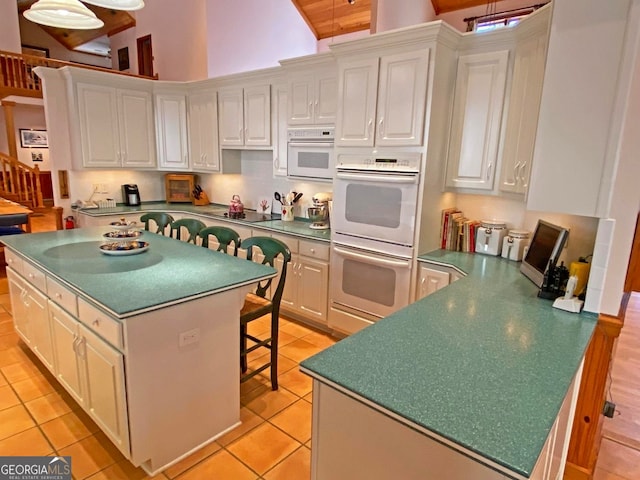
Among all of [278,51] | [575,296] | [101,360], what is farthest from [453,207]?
[278,51]

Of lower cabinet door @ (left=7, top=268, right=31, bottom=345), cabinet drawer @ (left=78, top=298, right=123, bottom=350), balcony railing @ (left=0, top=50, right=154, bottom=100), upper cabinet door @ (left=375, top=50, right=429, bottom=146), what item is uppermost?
balcony railing @ (left=0, top=50, right=154, bottom=100)

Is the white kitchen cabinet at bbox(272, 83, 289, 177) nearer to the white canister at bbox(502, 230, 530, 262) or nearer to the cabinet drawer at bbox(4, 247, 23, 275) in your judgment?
the white canister at bbox(502, 230, 530, 262)

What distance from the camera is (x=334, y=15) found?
649cm

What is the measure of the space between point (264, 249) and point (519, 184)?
1761mm

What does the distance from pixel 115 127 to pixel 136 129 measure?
0.25 meters

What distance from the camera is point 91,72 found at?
14.7 ft

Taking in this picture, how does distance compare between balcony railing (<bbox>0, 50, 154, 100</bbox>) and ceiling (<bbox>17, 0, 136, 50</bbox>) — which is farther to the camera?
ceiling (<bbox>17, 0, 136, 50</bbox>)

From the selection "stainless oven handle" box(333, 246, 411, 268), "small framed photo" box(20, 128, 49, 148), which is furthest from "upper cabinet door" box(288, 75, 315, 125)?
"small framed photo" box(20, 128, 49, 148)

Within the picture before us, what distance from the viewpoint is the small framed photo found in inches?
416

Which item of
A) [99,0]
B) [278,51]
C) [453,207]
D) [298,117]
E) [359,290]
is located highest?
[278,51]

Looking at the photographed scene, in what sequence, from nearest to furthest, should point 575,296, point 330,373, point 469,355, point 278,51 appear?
point 330,373
point 469,355
point 575,296
point 278,51

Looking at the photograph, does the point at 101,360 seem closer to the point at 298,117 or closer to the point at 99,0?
the point at 99,0

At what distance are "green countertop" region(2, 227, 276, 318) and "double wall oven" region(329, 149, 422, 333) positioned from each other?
1.06 m

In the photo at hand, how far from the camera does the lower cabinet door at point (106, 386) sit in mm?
1795
